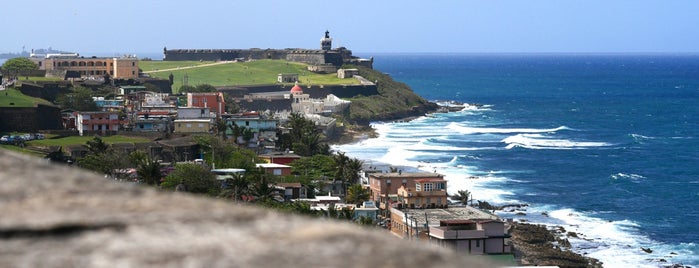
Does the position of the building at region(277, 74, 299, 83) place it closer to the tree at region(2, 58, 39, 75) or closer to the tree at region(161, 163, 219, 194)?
the tree at region(2, 58, 39, 75)

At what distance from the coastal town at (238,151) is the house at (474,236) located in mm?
41

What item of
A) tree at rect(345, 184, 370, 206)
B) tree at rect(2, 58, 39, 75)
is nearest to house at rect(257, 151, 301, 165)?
tree at rect(345, 184, 370, 206)

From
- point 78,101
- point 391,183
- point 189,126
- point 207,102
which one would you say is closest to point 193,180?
point 391,183

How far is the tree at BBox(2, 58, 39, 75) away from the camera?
91062 millimetres

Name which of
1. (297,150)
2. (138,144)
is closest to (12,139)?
(138,144)

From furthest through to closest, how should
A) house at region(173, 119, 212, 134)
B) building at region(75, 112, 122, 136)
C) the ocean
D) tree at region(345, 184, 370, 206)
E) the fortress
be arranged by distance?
1. the fortress
2. house at region(173, 119, 212, 134)
3. building at region(75, 112, 122, 136)
4. the ocean
5. tree at region(345, 184, 370, 206)

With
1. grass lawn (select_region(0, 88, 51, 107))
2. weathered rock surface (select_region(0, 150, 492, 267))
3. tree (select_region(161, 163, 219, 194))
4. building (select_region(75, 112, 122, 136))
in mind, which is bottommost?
tree (select_region(161, 163, 219, 194))

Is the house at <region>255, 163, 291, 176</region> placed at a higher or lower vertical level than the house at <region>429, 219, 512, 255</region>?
lower

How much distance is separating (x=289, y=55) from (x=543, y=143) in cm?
7228

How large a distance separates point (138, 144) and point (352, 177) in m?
10.7

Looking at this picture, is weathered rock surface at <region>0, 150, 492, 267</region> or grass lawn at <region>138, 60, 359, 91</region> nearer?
weathered rock surface at <region>0, 150, 492, 267</region>

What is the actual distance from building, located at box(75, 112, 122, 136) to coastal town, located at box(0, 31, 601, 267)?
0.18 ft

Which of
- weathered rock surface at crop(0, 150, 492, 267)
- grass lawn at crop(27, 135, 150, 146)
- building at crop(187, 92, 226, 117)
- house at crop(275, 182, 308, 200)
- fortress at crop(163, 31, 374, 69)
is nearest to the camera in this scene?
weathered rock surface at crop(0, 150, 492, 267)

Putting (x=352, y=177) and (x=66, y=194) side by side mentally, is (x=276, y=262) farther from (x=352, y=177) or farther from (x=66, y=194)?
(x=352, y=177)
